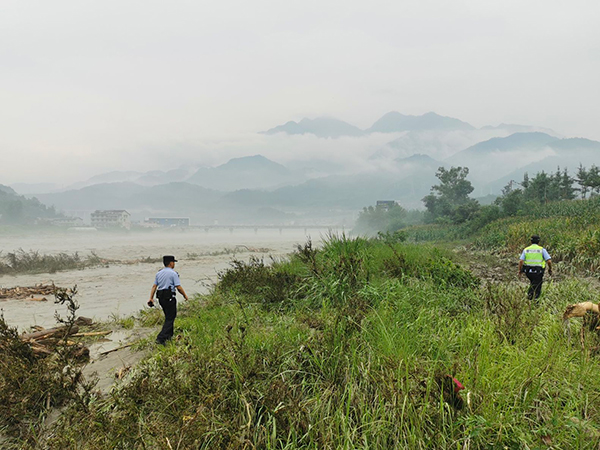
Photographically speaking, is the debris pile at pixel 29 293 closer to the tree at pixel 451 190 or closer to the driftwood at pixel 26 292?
the driftwood at pixel 26 292

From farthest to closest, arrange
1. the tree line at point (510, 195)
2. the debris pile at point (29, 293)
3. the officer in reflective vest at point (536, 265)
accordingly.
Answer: the tree line at point (510, 195) < the debris pile at point (29, 293) < the officer in reflective vest at point (536, 265)

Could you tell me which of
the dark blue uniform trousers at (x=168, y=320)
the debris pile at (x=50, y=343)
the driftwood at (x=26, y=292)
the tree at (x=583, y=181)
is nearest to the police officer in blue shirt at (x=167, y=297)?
the dark blue uniform trousers at (x=168, y=320)

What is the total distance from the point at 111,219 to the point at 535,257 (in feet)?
440

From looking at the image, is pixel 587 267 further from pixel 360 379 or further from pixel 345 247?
pixel 360 379

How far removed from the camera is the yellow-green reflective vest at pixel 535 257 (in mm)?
8656

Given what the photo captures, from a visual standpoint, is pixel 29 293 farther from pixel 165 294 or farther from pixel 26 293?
pixel 165 294

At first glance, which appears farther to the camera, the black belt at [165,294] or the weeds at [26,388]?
the black belt at [165,294]

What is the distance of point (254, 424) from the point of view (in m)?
3.29

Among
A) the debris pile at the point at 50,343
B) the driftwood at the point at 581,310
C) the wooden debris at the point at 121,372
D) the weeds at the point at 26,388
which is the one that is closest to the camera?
the weeds at the point at 26,388

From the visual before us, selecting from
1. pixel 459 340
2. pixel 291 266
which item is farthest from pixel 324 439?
pixel 291 266

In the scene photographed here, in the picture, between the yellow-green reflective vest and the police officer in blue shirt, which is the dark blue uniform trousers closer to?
the police officer in blue shirt

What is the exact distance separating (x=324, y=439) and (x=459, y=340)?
2.60 meters

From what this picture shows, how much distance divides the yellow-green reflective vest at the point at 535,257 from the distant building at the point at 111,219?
123 meters

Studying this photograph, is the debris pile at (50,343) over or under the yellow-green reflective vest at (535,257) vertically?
under
